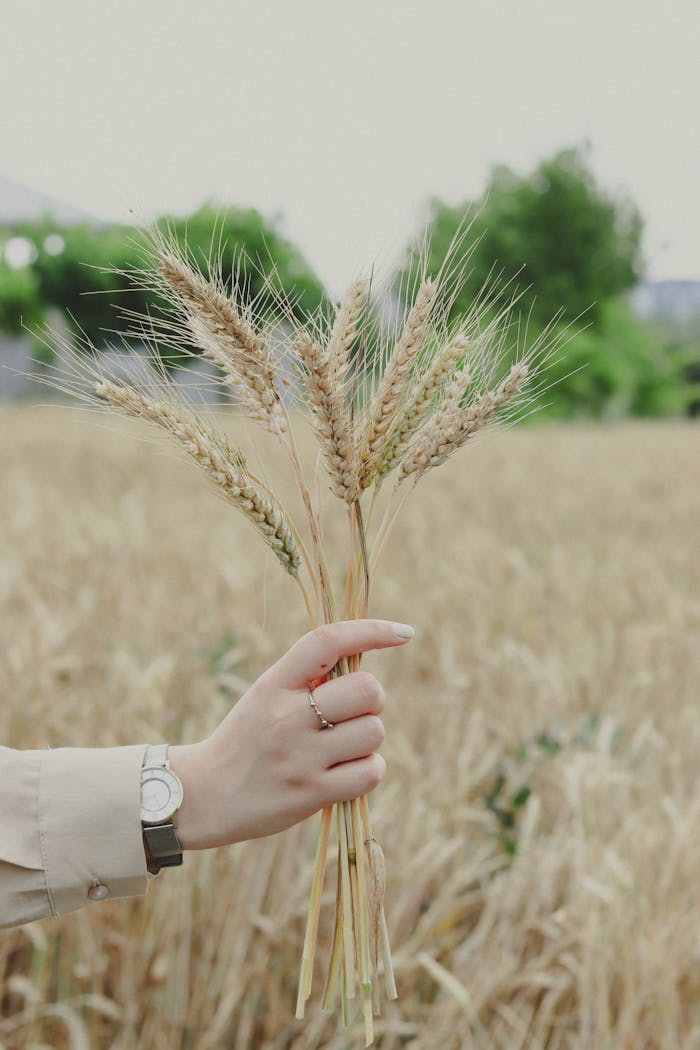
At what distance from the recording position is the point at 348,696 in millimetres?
907

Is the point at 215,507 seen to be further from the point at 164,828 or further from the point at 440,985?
the point at 164,828

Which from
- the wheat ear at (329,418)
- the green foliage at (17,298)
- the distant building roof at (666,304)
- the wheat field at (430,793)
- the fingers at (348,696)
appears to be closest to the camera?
the wheat ear at (329,418)

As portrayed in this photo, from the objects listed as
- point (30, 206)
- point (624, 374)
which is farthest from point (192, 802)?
point (30, 206)

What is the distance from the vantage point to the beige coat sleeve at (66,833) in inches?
39.5

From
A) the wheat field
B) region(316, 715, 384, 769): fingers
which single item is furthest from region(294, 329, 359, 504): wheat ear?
region(316, 715, 384, 769): fingers

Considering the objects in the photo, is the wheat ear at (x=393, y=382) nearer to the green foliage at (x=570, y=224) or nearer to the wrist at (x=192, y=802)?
the wrist at (x=192, y=802)

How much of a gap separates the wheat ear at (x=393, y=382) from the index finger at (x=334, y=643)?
0.13 m

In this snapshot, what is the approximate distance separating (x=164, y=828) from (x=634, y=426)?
14.8m

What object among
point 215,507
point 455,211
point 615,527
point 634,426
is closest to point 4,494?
point 215,507

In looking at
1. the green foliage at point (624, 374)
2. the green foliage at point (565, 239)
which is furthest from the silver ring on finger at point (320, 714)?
the green foliage at point (624, 374)

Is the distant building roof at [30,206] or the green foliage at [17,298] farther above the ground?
the distant building roof at [30,206]

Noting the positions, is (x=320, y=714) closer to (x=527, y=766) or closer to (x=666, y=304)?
(x=527, y=766)

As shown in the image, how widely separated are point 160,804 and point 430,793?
4.36 ft

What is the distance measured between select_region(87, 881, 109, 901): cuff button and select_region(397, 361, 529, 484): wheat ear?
1.79 ft
